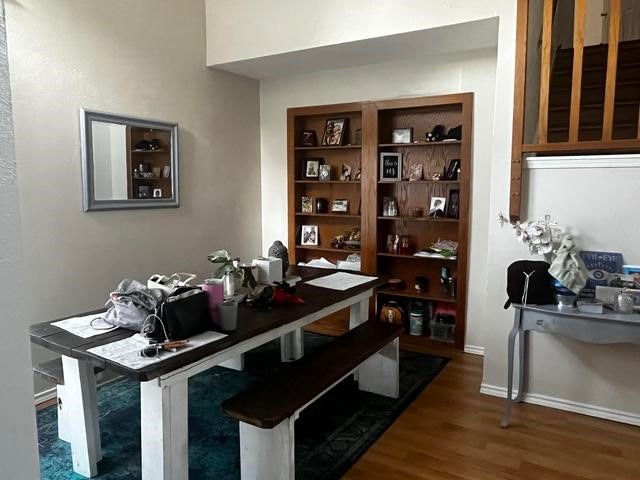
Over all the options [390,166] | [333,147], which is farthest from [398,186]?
[333,147]

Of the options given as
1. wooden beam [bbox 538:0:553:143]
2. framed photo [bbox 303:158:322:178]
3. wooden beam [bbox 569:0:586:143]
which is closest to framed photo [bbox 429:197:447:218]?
framed photo [bbox 303:158:322:178]

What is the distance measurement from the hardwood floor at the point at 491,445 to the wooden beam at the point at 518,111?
1.19 m

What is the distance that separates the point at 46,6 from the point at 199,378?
2.48 metres

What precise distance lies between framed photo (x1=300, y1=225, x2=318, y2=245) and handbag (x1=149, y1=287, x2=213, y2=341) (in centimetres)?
263

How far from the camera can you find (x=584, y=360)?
280 cm

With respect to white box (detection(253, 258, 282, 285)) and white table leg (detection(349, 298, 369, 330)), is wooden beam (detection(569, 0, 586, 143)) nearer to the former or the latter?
white table leg (detection(349, 298, 369, 330))

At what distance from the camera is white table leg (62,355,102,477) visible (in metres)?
2.16

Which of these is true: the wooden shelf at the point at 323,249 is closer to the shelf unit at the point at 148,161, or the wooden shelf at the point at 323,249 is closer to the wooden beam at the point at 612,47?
the shelf unit at the point at 148,161

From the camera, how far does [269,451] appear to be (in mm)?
1981

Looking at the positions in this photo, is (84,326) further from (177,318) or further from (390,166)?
(390,166)

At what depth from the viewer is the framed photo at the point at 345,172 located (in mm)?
4409

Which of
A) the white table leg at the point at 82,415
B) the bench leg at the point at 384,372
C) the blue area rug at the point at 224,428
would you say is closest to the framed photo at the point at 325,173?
the blue area rug at the point at 224,428

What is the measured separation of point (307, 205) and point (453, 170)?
1423 mm

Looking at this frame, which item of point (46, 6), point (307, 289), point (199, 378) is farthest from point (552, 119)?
point (46, 6)
